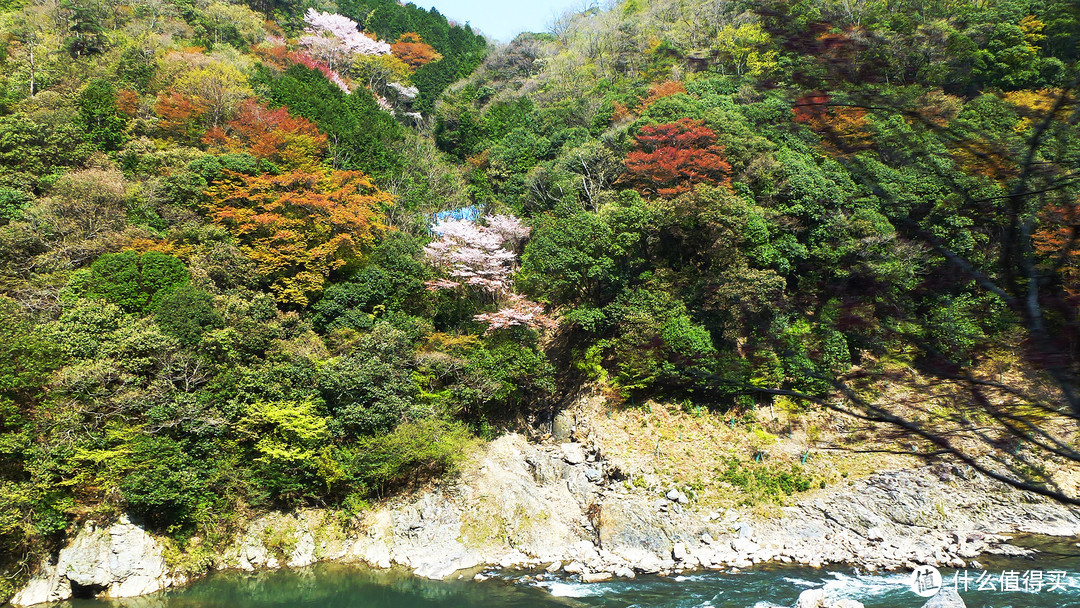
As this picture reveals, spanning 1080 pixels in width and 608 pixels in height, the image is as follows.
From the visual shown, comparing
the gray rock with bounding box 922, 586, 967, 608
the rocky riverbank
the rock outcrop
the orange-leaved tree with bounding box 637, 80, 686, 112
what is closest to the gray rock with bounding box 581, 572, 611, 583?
the rocky riverbank

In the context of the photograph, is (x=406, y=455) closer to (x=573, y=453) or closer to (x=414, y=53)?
(x=573, y=453)

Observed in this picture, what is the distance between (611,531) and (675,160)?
9.71 meters

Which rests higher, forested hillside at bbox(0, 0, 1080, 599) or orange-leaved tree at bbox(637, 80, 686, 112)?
Answer: orange-leaved tree at bbox(637, 80, 686, 112)

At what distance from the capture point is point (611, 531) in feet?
39.2

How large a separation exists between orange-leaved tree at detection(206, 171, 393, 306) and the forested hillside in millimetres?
87

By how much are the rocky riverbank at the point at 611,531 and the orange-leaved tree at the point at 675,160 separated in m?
8.20

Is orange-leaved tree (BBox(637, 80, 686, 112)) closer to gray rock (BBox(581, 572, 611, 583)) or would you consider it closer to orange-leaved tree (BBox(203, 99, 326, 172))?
orange-leaved tree (BBox(203, 99, 326, 172))

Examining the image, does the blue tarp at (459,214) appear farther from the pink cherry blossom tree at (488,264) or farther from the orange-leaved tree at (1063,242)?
the orange-leaved tree at (1063,242)

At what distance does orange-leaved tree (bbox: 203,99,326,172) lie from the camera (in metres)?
17.3

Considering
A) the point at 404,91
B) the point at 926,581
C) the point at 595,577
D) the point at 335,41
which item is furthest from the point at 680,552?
the point at 335,41

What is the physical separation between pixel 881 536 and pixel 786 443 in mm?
2929

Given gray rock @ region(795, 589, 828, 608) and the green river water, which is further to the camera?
the green river water

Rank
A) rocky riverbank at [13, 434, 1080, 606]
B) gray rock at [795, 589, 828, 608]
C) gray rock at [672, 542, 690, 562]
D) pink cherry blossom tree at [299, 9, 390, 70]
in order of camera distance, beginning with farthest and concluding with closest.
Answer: pink cherry blossom tree at [299, 9, 390, 70]
gray rock at [672, 542, 690, 562]
rocky riverbank at [13, 434, 1080, 606]
gray rock at [795, 589, 828, 608]

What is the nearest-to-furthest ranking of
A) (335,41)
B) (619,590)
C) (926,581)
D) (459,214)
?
(926,581), (619,590), (459,214), (335,41)
